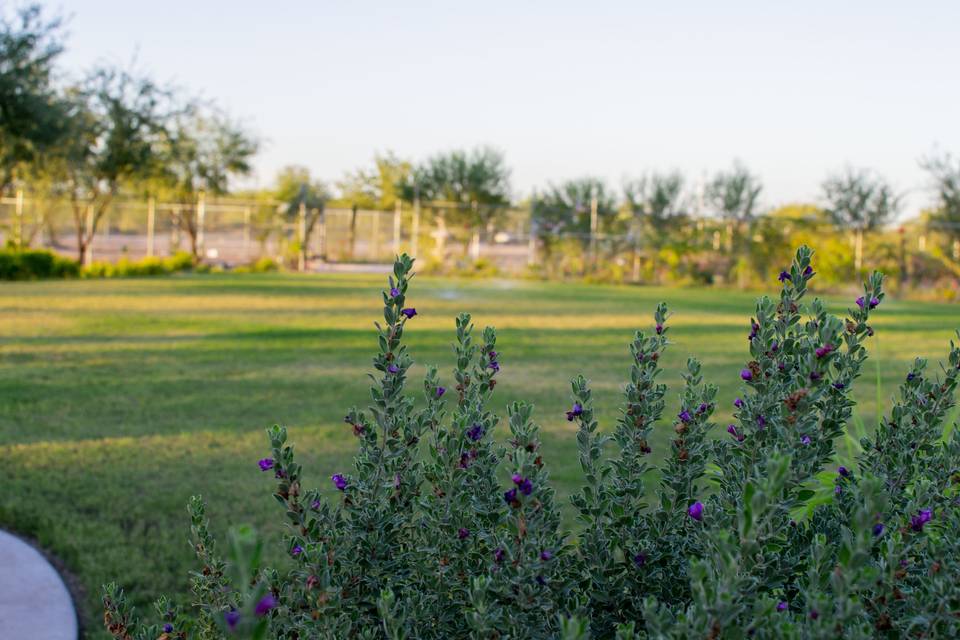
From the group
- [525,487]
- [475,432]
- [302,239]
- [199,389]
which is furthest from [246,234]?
[525,487]

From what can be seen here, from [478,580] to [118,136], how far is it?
30595mm

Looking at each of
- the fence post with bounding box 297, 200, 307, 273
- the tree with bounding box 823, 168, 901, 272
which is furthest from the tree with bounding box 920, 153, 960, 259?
the fence post with bounding box 297, 200, 307, 273

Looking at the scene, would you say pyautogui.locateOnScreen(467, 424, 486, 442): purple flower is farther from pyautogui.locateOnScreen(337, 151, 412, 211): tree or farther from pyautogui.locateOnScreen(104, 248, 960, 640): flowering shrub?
pyautogui.locateOnScreen(337, 151, 412, 211): tree

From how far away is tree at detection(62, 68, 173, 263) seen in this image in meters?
28.8

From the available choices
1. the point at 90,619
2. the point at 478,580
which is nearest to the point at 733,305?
the point at 90,619

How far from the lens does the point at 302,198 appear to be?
36.6 meters

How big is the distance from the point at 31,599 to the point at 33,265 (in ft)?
71.1

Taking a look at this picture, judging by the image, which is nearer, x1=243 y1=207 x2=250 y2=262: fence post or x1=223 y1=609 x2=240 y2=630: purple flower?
x1=223 y1=609 x2=240 y2=630: purple flower

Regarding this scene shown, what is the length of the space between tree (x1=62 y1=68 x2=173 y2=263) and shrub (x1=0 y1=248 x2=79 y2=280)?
4.73 metres

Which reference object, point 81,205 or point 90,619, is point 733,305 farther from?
point 81,205

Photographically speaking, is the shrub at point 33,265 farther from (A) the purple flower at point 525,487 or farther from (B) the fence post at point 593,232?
(A) the purple flower at point 525,487

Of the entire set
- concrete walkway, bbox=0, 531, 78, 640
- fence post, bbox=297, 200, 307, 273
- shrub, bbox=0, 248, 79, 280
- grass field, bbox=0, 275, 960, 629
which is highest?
fence post, bbox=297, 200, 307, 273

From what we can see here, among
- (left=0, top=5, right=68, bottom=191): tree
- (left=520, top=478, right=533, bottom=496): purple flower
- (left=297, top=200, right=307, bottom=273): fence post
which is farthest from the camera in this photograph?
(left=297, top=200, right=307, bottom=273): fence post

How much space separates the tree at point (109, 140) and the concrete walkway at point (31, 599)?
88.4 ft
